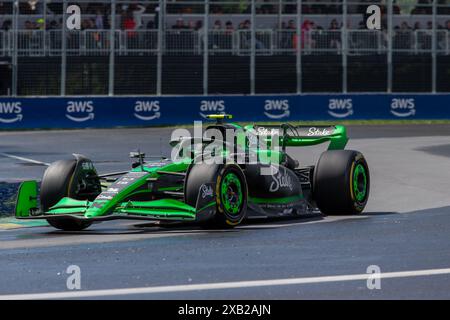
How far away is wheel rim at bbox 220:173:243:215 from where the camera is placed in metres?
12.1

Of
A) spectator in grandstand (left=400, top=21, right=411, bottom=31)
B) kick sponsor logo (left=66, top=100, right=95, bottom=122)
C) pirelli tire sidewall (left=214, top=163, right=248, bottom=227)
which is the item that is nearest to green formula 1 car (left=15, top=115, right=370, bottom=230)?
pirelli tire sidewall (left=214, top=163, right=248, bottom=227)

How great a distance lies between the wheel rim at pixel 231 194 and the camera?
39.7ft

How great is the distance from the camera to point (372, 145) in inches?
1018

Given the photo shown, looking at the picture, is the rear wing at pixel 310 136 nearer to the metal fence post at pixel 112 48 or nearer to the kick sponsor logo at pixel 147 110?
the metal fence post at pixel 112 48

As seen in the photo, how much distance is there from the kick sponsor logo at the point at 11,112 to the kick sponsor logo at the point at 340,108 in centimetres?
938

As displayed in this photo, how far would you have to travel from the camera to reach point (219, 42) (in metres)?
32.9

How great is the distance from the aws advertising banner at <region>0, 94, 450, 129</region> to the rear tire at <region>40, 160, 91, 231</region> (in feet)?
63.9

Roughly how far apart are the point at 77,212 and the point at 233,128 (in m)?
2.29

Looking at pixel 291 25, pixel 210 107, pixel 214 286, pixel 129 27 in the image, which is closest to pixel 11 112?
pixel 129 27

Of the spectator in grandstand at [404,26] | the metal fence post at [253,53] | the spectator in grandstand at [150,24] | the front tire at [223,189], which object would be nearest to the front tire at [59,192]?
the front tire at [223,189]

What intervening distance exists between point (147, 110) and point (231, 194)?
21.0 meters

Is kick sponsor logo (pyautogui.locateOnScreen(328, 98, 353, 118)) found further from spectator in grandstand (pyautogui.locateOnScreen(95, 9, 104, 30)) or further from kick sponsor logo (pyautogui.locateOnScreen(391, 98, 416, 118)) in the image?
spectator in grandstand (pyautogui.locateOnScreen(95, 9, 104, 30))

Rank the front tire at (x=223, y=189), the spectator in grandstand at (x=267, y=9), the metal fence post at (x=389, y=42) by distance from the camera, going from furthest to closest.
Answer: the metal fence post at (x=389, y=42)
the spectator in grandstand at (x=267, y=9)
the front tire at (x=223, y=189)
